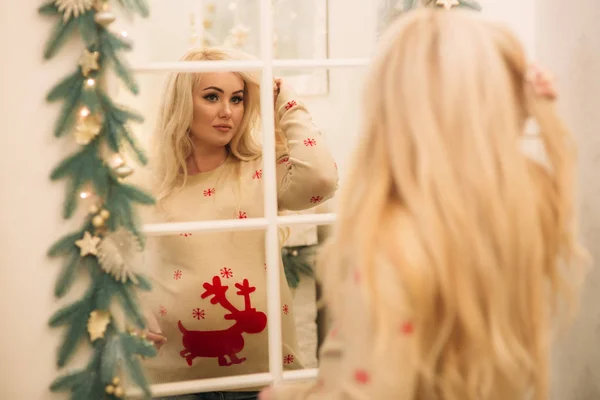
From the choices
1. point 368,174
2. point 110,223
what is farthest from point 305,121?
point 368,174

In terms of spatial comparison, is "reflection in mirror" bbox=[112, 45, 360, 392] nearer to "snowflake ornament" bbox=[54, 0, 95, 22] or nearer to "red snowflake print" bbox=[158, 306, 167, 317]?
"red snowflake print" bbox=[158, 306, 167, 317]

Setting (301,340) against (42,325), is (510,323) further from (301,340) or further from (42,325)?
(301,340)

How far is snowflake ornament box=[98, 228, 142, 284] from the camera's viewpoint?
4.48 ft

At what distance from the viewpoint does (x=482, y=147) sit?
839mm

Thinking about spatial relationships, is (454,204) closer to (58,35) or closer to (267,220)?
(267,220)

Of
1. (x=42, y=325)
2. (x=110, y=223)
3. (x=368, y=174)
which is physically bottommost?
(x=42, y=325)

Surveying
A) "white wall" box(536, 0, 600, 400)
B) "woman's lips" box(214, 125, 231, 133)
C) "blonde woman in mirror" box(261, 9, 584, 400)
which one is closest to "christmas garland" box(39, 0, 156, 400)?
"woman's lips" box(214, 125, 231, 133)

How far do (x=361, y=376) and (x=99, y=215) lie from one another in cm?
78

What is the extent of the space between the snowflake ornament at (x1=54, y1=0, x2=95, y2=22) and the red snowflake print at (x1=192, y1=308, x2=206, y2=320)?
947 mm

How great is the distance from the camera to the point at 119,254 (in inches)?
54.1

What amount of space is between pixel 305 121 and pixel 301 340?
1.30m

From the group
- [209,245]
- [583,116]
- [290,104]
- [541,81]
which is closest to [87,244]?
[209,245]

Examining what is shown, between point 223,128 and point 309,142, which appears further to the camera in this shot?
point 223,128

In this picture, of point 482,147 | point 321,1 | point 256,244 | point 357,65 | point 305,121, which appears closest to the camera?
point 482,147
